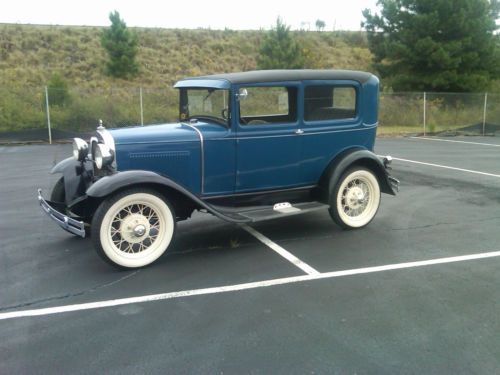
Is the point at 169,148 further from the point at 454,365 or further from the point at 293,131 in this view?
the point at 454,365

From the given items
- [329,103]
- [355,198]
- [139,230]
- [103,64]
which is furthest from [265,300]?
[103,64]

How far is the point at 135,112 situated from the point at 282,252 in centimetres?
1483

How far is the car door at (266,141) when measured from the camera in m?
5.05

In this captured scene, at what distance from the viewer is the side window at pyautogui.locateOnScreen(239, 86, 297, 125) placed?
5.11 metres

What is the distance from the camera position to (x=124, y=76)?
2800 cm

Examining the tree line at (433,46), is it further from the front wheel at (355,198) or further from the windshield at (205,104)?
the windshield at (205,104)

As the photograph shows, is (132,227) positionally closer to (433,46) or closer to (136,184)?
(136,184)

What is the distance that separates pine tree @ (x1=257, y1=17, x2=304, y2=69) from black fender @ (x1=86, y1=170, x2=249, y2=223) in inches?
861

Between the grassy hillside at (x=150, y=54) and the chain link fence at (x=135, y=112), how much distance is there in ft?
28.7

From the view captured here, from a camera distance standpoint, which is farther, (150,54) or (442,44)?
(150,54)

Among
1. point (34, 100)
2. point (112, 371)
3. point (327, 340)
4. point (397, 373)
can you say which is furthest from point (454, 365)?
point (34, 100)

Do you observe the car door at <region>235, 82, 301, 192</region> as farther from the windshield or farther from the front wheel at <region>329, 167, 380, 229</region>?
the front wheel at <region>329, 167, 380, 229</region>

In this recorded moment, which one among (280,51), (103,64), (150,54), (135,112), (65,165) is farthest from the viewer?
(150,54)

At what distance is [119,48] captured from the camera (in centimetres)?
2747
